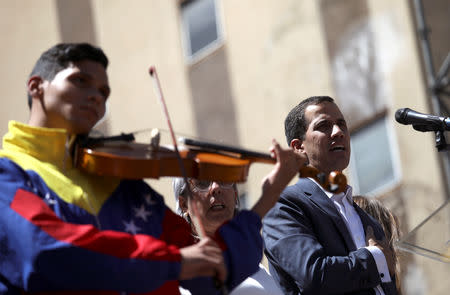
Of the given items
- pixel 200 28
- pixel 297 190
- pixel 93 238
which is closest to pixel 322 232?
pixel 297 190

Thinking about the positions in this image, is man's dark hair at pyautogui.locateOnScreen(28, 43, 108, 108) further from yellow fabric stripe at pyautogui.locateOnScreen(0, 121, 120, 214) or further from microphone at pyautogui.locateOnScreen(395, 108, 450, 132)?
microphone at pyautogui.locateOnScreen(395, 108, 450, 132)

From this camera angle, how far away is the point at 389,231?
18.5 ft

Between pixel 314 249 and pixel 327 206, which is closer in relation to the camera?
pixel 314 249

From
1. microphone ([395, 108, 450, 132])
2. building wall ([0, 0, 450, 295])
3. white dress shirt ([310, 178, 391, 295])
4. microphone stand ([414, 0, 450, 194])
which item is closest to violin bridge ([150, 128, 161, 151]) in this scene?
white dress shirt ([310, 178, 391, 295])

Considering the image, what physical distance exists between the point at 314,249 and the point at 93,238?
1382 millimetres

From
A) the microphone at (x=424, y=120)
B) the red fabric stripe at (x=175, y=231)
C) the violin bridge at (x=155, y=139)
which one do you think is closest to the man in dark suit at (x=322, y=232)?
the microphone at (x=424, y=120)

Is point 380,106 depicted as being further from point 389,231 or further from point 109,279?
point 109,279

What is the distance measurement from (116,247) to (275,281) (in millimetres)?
1698

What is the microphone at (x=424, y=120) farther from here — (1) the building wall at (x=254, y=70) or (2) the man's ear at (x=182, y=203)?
(1) the building wall at (x=254, y=70)

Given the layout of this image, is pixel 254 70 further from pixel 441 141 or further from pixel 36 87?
pixel 36 87

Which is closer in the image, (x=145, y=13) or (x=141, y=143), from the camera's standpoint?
(x=141, y=143)

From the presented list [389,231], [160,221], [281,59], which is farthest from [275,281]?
[281,59]

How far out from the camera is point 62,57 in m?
3.87

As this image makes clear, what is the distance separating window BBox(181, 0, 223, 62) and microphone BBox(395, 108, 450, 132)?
9.29 m
